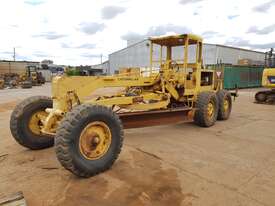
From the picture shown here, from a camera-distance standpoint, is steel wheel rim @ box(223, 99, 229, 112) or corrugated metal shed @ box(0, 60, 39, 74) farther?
corrugated metal shed @ box(0, 60, 39, 74)

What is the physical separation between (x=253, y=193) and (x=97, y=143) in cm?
233

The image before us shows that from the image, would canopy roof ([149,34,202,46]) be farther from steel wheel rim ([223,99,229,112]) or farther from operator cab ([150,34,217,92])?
steel wheel rim ([223,99,229,112])

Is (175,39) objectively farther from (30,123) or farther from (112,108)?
(30,123)

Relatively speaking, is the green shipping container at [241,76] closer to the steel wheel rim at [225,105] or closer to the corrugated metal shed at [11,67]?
the steel wheel rim at [225,105]

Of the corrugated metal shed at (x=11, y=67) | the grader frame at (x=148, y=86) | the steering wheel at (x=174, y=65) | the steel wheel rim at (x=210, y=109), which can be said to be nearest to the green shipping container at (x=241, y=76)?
the grader frame at (x=148, y=86)

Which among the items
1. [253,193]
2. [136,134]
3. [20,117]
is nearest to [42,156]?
[20,117]

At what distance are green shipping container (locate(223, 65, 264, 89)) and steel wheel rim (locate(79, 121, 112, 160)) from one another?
1950cm

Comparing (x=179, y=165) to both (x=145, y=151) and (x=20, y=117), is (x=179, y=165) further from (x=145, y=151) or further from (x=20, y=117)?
(x=20, y=117)

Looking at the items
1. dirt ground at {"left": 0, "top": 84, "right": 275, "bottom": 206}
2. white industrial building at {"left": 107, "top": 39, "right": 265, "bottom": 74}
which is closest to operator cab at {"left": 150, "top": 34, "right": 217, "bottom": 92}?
dirt ground at {"left": 0, "top": 84, "right": 275, "bottom": 206}

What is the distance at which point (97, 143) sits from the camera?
163 inches

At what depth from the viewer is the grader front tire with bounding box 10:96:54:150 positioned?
5.00 m

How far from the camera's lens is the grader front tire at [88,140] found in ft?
12.3

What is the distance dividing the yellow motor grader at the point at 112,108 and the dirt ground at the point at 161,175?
1.21 ft

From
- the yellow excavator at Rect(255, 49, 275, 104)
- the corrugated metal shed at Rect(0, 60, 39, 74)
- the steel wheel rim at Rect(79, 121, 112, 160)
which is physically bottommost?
the steel wheel rim at Rect(79, 121, 112, 160)
